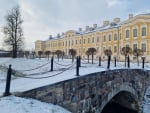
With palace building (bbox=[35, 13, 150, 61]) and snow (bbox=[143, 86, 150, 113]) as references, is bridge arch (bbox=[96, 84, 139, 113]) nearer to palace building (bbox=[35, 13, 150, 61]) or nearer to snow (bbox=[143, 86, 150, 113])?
snow (bbox=[143, 86, 150, 113])

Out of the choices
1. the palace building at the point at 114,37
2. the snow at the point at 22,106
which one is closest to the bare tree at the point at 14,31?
the palace building at the point at 114,37

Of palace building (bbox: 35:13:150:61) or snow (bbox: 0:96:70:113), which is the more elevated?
Answer: palace building (bbox: 35:13:150:61)

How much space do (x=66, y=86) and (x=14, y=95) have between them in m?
2.06

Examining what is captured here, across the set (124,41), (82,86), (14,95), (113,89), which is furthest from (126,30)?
(14,95)

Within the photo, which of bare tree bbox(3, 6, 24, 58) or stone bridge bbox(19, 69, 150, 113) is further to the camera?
bare tree bbox(3, 6, 24, 58)

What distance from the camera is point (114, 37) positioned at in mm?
46906

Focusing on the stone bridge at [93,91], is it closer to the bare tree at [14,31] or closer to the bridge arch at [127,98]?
the bridge arch at [127,98]

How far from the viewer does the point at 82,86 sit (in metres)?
8.86

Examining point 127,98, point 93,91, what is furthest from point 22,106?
point 127,98

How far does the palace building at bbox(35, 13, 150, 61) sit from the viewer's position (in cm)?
4016

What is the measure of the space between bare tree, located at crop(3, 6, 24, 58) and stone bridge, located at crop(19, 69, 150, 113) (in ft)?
66.9

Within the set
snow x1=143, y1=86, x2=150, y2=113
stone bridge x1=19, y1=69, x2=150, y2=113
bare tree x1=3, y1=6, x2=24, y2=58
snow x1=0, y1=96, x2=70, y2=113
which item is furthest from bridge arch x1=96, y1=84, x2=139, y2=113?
bare tree x1=3, y1=6, x2=24, y2=58

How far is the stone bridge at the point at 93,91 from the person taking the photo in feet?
24.4

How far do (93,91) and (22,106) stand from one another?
418 cm
